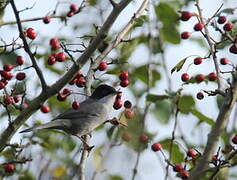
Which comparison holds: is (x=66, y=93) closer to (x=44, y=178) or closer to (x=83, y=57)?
(x=83, y=57)

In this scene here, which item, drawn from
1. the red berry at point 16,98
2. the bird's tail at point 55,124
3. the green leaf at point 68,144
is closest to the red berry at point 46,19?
the red berry at point 16,98

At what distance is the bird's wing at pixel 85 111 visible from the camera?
6012 millimetres

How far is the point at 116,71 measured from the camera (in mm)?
5188

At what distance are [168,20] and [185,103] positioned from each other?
119cm

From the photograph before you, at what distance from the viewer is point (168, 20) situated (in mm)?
5852

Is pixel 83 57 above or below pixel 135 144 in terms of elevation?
above

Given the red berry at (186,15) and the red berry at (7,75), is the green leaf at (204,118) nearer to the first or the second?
the red berry at (186,15)

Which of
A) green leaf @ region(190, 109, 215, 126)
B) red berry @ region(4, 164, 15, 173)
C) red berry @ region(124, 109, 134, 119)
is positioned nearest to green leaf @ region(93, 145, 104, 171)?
red berry @ region(4, 164, 15, 173)

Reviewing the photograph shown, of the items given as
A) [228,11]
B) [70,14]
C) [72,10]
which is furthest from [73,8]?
[228,11]

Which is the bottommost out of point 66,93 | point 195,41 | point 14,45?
point 195,41

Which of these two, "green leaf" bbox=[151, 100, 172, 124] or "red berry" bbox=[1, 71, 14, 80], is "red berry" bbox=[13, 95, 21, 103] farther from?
"green leaf" bbox=[151, 100, 172, 124]

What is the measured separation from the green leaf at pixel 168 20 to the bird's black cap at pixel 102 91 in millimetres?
878

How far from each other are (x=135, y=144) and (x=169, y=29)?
2.76 metres

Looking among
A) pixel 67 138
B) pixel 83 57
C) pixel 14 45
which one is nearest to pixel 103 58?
pixel 14 45
